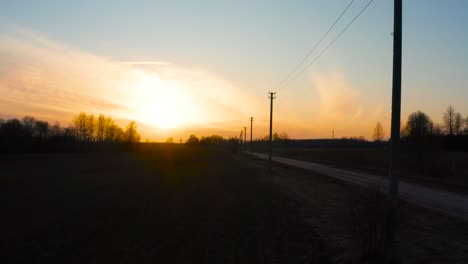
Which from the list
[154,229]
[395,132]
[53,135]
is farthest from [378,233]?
[53,135]

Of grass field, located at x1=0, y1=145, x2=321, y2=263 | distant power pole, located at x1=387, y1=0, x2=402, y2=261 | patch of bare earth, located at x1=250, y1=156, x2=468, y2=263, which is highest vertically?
distant power pole, located at x1=387, y1=0, x2=402, y2=261

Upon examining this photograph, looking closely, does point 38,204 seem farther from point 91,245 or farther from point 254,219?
point 254,219

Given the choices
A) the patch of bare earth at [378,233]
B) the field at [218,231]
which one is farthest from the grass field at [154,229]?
the patch of bare earth at [378,233]

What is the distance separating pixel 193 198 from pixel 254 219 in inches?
307

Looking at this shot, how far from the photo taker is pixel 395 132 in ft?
28.1

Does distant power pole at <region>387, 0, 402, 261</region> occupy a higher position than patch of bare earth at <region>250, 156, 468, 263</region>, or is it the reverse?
distant power pole at <region>387, 0, 402, 261</region>

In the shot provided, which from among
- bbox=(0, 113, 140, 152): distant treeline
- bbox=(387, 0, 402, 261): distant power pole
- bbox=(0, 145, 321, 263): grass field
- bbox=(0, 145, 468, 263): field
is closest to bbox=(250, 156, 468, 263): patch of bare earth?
bbox=(0, 145, 468, 263): field

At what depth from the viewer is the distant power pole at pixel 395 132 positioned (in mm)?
8297

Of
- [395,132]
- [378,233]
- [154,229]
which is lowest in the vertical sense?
[154,229]

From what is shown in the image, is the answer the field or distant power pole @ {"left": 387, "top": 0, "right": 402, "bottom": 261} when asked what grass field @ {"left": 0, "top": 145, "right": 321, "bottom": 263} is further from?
distant power pole @ {"left": 387, "top": 0, "right": 402, "bottom": 261}

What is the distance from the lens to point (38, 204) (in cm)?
2080

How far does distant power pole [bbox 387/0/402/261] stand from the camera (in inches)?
327

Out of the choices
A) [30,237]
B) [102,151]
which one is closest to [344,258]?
[30,237]

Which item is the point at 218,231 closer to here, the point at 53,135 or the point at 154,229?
the point at 154,229
